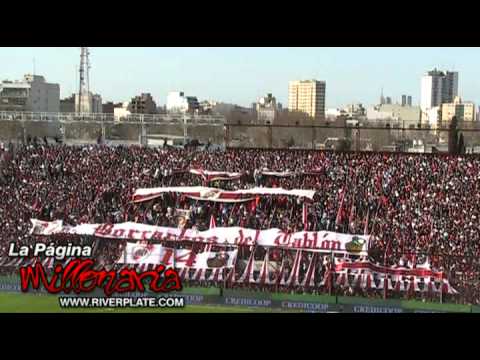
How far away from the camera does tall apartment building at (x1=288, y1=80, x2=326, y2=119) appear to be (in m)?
19.8

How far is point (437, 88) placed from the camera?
20.0 metres

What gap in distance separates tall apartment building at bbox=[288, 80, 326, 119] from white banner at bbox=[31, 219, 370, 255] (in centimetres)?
631

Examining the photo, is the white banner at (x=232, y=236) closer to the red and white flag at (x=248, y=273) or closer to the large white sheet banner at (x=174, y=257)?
the large white sheet banner at (x=174, y=257)

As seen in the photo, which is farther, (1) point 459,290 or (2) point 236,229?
(2) point 236,229

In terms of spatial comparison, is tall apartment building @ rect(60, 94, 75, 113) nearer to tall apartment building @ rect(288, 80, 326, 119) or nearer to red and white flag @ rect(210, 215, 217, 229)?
tall apartment building @ rect(288, 80, 326, 119)

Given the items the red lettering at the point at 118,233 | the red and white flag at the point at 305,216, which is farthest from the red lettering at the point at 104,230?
the red and white flag at the point at 305,216

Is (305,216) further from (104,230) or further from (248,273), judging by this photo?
(104,230)

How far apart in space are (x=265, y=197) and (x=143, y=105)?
6.34m

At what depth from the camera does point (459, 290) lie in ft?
40.5

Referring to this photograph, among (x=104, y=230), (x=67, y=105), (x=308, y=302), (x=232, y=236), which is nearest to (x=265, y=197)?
(x=232, y=236)

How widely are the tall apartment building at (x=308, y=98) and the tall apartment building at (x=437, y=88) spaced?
2.99 meters
